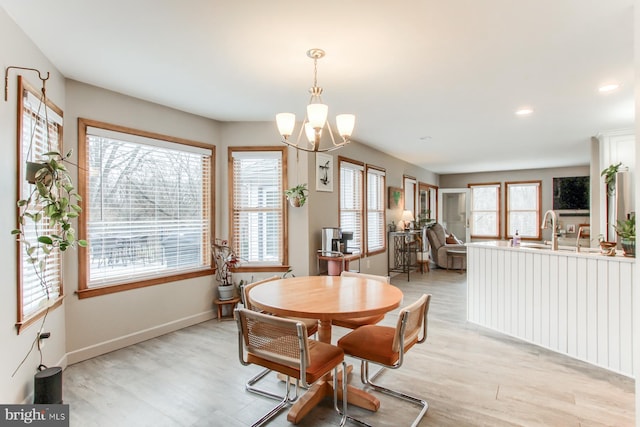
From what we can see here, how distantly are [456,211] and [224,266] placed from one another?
744 centimetres

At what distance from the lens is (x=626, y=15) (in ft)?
6.42

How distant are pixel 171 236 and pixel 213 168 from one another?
0.96 m

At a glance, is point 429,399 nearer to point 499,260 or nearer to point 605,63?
point 499,260

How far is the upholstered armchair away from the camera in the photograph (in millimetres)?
7781

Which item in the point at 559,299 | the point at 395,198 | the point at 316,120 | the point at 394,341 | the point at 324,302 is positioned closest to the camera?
the point at 394,341

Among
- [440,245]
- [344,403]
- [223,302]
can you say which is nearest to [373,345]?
[344,403]

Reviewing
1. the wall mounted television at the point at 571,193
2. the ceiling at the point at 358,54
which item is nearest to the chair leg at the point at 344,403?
the ceiling at the point at 358,54

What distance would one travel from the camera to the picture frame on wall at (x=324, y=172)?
14.7 ft

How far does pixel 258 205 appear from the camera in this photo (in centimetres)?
427

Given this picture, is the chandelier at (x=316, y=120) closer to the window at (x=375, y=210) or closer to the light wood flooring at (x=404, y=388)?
the light wood flooring at (x=404, y=388)

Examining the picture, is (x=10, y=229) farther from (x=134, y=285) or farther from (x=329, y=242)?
(x=329, y=242)

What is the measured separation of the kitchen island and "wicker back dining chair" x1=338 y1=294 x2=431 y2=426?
1.60m

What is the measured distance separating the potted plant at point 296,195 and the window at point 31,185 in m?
2.26

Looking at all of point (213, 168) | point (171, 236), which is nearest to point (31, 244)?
point (171, 236)
